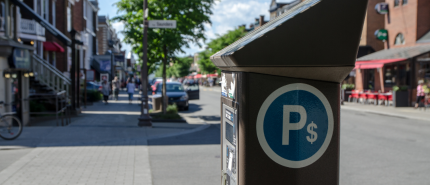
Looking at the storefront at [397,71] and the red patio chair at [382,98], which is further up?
the storefront at [397,71]

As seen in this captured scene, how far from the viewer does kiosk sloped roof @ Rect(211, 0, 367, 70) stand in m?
2.24

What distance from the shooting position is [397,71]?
26047 millimetres

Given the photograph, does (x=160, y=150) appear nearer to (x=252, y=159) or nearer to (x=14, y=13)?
(x=252, y=159)

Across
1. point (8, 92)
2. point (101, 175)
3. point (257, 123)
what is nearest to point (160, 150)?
point (101, 175)

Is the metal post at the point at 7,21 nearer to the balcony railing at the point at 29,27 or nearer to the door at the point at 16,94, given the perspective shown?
the door at the point at 16,94

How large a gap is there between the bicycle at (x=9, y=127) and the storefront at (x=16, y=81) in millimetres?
1692

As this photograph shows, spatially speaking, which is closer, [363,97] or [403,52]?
[403,52]

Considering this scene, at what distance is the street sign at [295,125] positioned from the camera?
7.74 feet

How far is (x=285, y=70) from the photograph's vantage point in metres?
2.32

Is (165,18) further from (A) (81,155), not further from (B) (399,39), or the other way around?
(B) (399,39)

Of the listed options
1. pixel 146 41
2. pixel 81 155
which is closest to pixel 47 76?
pixel 146 41

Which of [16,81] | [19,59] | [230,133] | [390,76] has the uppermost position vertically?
[19,59]

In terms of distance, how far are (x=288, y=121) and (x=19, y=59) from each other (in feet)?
36.6

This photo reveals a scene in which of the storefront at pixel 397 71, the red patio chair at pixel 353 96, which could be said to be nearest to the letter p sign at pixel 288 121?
the storefront at pixel 397 71
